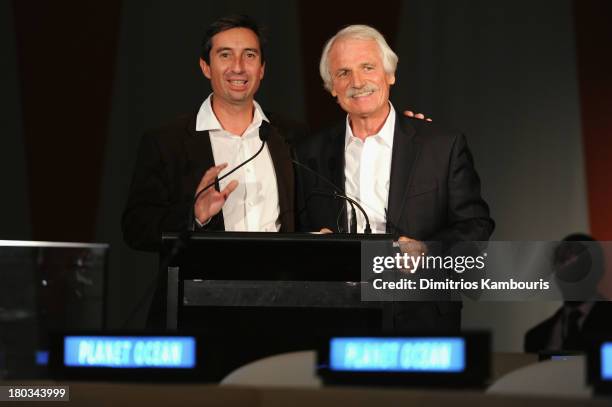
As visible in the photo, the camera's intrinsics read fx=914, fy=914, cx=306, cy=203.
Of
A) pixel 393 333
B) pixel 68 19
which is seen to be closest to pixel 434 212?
pixel 393 333

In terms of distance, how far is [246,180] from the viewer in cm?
310

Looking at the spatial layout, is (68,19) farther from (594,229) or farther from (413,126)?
(594,229)

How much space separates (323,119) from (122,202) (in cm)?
112

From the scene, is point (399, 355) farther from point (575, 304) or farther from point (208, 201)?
point (575, 304)

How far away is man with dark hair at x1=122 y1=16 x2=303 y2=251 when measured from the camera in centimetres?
287

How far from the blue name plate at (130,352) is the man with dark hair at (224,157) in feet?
5.21

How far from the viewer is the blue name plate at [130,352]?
1121mm

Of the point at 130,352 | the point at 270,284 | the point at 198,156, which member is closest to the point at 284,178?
the point at 198,156

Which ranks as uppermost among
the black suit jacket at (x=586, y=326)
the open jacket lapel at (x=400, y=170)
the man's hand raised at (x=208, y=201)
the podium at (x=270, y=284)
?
the open jacket lapel at (x=400, y=170)

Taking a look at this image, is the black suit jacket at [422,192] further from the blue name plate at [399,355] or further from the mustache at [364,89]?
the blue name plate at [399,355]

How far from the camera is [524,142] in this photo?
4.48 metres

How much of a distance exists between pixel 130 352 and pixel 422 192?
5.66ft

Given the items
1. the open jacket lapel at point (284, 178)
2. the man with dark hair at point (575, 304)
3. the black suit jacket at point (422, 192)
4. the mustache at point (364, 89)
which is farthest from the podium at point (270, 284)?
the mustache at point (364, 89)

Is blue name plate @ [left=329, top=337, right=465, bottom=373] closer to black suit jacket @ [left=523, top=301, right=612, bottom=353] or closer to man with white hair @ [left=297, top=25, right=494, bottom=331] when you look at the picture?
man with white hair @ [left=297, top=25, right=494, bottom=331]
